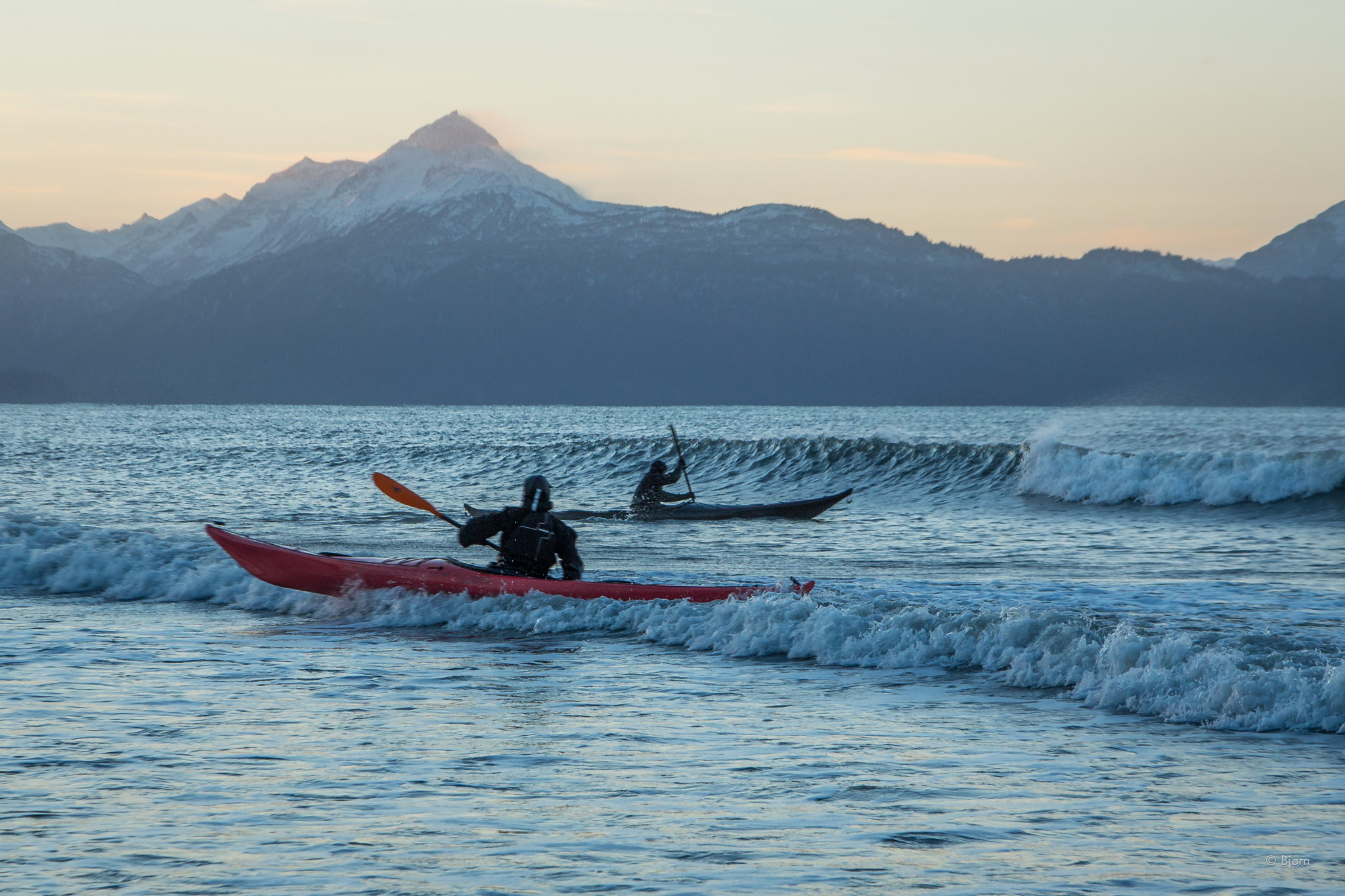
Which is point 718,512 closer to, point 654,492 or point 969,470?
point 654,492

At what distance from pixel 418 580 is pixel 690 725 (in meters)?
5.05

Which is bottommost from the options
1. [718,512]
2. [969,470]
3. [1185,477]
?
[718,512]

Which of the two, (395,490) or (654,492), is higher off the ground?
(395,490)

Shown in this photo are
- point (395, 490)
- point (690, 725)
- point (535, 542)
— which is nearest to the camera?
point (690, 725)

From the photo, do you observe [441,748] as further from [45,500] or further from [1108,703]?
[45,500]

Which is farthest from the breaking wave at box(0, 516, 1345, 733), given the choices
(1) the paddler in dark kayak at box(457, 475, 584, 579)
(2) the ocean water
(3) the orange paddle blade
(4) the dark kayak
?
(4) the dark kayak

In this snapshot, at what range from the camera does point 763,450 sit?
136 ft

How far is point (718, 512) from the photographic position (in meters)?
21.1

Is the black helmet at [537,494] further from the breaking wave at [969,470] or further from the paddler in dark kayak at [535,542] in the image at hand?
the breaking wave at [969,470]

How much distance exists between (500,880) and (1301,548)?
1549 centimetres

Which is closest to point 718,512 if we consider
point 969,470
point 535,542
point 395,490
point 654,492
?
point 654,492

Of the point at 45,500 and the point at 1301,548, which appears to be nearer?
the point at 1301,548

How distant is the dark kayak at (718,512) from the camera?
2075cm

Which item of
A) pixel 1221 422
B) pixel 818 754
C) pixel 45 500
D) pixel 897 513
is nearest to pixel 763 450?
pixel 897 513
